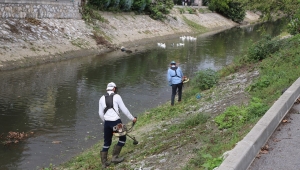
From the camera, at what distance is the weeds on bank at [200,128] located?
326 inches

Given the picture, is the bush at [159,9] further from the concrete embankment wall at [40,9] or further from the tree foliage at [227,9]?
the tree foliage at [227,9]

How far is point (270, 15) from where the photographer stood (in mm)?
23312

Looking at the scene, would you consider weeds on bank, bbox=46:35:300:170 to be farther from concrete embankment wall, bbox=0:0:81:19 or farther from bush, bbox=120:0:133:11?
bush, bbox=120:0:133:11

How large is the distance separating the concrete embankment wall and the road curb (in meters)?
24.9

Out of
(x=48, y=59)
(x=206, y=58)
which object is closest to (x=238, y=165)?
(x=48, y=59)

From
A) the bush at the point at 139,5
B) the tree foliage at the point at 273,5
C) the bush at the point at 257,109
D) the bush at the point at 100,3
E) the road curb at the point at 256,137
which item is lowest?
the bush at the point at 139,5

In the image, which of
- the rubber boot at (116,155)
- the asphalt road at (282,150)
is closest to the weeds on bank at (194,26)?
the rubber boot at (116,155)

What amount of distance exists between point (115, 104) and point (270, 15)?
54.1 ft

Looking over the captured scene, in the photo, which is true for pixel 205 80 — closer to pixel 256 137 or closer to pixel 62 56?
pixel 256 137

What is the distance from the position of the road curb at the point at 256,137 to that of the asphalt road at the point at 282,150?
0.10m

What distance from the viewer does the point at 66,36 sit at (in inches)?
1303

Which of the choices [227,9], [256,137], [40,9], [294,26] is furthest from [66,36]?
[227,9]

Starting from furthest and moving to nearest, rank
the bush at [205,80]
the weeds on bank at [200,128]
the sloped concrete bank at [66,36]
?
the sloped concrete bank at [66,36] < the bush at [205,80] < the weeds on bank at [200,128]

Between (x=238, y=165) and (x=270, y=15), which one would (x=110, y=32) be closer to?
(x=270, y=15)
